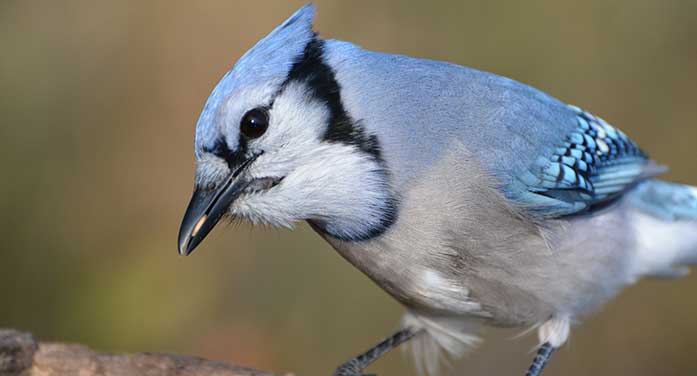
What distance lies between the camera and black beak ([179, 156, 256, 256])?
2146 millimetres

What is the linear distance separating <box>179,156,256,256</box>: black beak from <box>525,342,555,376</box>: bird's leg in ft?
3.41

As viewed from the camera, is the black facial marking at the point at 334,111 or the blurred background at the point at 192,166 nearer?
the black facial marking at the point at 334,111

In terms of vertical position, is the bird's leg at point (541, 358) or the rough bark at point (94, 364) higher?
the bird's leg at point (541, 358)

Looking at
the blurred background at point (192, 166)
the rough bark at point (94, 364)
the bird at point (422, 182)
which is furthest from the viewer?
the blurred background at point (192, 166)

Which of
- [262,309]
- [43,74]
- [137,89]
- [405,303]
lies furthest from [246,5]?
[405,303]

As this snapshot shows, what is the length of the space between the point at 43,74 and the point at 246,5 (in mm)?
928

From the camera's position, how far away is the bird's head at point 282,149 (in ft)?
6.95

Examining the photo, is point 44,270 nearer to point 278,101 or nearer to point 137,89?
point 137,89

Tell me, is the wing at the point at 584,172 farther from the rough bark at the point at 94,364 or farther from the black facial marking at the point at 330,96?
the rough bark at the point at 94,364

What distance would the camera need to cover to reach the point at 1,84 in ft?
12.0

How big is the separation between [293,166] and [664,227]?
1.52m

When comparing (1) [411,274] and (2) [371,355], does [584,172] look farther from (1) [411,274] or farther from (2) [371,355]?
(2) [371,355]

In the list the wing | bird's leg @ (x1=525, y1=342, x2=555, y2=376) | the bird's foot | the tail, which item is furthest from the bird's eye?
the tail

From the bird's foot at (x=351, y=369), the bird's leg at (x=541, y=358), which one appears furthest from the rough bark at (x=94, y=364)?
the bird's leg at (x=541, y=358)
